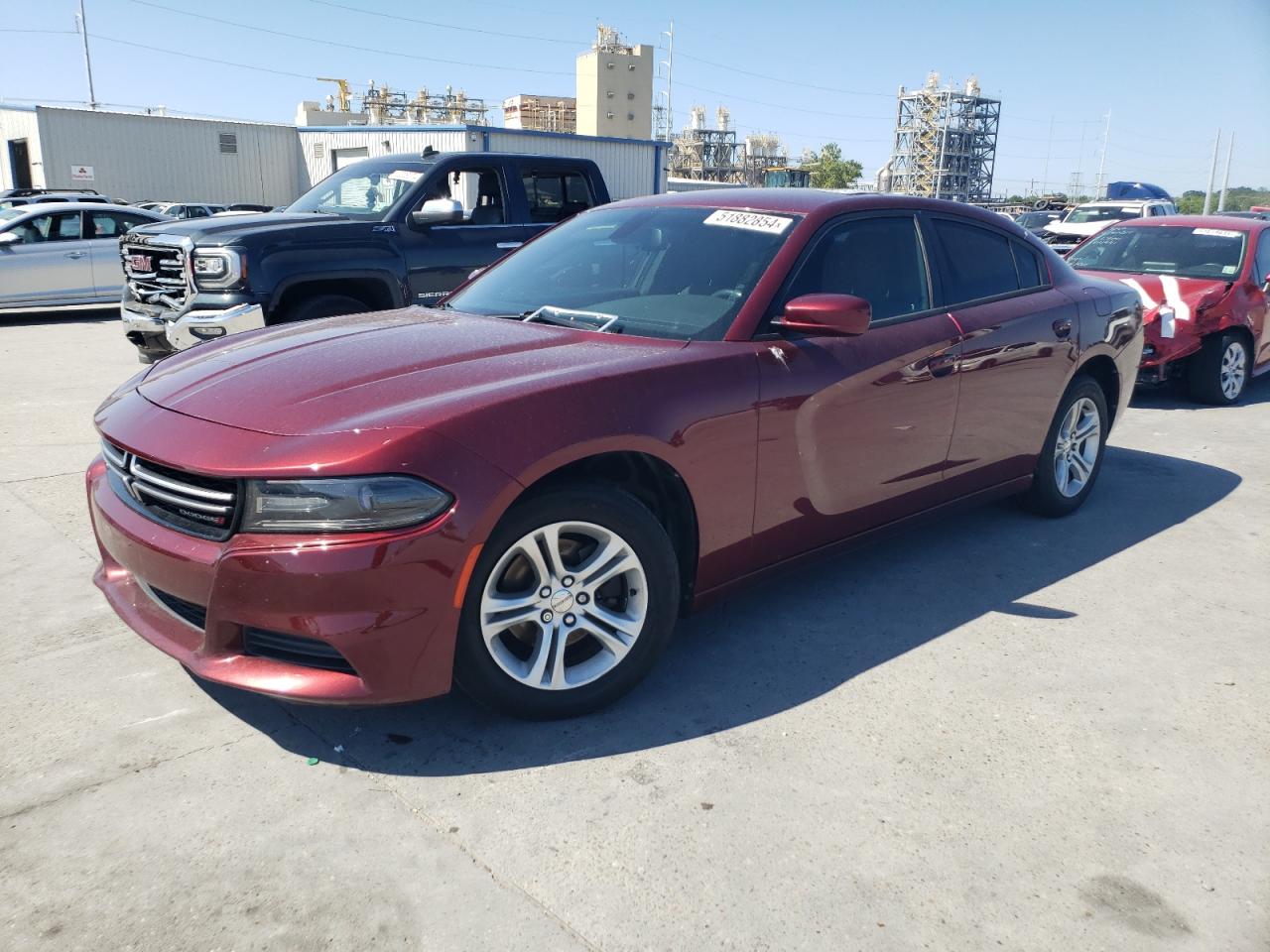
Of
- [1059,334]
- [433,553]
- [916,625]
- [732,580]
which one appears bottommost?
[916,625]

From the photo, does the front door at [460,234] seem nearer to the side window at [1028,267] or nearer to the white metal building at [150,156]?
the side window at [1028,267]

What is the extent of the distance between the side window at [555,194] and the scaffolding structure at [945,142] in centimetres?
10110

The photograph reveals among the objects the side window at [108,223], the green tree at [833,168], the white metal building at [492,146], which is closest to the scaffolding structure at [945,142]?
the green tree at [833,168]

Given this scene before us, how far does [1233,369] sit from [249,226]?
818cm

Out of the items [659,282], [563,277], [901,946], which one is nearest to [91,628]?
[563,277]

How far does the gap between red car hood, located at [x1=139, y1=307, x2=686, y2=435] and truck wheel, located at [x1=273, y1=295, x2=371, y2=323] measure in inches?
145

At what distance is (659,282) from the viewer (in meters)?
3.83

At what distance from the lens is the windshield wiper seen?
3619 millimetres

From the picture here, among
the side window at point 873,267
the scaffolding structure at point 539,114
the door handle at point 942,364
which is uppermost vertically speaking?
the scaffolding structure at point 539,114

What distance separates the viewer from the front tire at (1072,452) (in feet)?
16.5

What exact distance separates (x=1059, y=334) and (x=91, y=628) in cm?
437

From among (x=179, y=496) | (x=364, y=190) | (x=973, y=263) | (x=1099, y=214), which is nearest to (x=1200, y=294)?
(x=973, y=263)

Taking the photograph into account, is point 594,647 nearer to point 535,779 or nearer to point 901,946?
point 535,779

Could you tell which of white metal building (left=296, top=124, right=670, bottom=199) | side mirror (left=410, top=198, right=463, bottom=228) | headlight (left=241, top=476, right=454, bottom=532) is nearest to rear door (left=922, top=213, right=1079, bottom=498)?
headlight (left=241, top=476, right=454, bottom=532)
